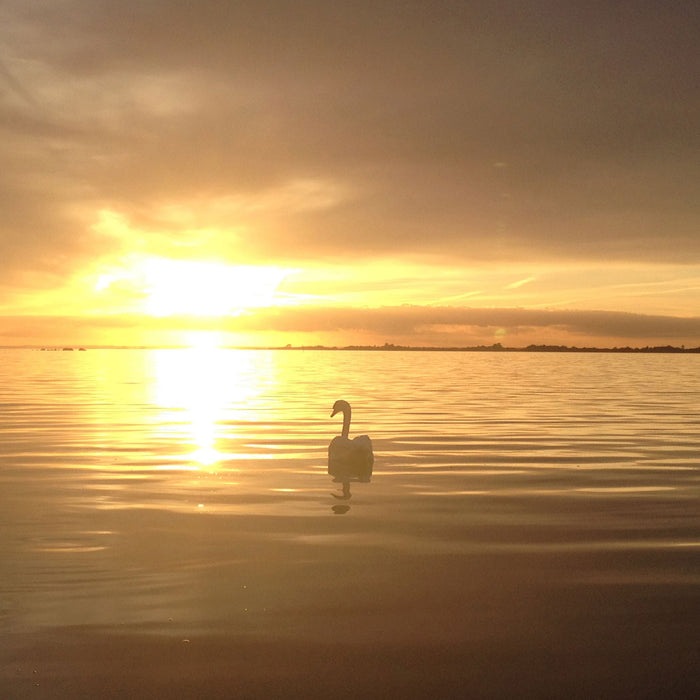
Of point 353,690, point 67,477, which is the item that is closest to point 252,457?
point 67,477

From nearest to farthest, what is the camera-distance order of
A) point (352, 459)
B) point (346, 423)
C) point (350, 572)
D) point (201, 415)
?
point (350, 572), point (352, 459), point (346, 423), point (201, 415)

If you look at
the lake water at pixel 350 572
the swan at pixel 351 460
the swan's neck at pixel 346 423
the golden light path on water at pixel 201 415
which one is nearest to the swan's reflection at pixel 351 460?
the swan at pixel 351 460

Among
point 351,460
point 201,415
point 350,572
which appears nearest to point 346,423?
point 351,460

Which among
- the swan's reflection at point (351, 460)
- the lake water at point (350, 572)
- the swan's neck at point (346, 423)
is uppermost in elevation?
the swan's neck at point (346, 423)

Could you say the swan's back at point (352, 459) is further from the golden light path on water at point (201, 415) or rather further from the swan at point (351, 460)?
the golden light path on water at point (201, 415)

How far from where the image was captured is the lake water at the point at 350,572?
332 inches

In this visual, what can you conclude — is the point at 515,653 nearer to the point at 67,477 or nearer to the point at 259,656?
the point at 259,656

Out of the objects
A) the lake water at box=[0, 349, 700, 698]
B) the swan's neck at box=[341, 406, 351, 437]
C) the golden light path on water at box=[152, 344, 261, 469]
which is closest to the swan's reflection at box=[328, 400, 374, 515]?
the lake water at box=[0, 349, 700, 698]

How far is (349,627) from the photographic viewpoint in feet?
31.7

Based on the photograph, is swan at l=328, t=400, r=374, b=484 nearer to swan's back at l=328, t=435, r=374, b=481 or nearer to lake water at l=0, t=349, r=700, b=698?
swan's back at l=328, t=435, r=374, b=481

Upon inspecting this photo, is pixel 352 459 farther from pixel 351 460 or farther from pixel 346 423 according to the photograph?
pixel 346 423

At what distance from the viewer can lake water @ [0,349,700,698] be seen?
27.7 ft

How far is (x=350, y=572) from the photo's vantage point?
1188cm

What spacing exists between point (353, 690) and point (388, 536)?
6.09 m
